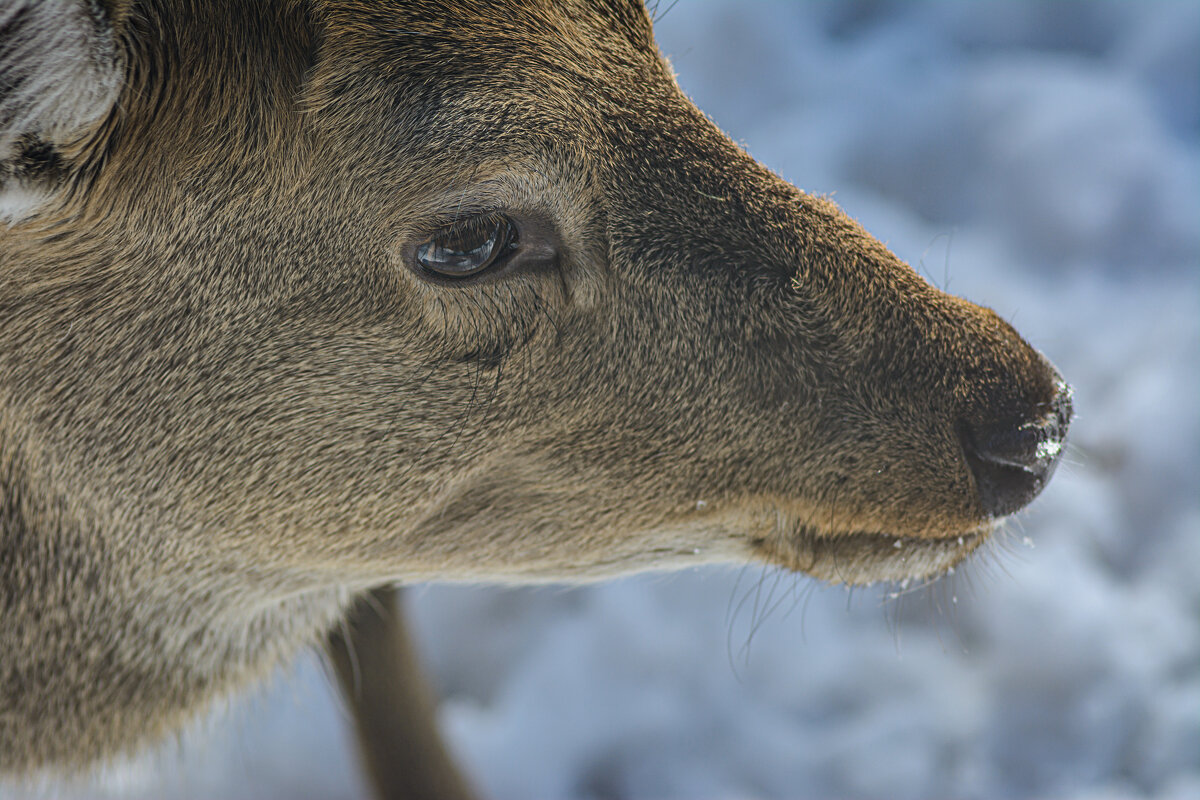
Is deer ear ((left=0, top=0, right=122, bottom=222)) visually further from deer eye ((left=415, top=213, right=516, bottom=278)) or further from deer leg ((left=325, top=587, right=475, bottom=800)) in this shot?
deer leg ((left=325, top=587, right=475, bottom=800))

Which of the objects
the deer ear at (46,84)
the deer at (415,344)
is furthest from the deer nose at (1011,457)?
the deer ear at (46,84)

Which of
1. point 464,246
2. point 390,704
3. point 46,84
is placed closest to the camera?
point 46,84

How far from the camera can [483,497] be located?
1756 millimetres

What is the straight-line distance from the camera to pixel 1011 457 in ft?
5.50

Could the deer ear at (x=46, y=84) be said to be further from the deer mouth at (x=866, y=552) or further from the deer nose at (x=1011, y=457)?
the deer nose at (x=1011, y=457)

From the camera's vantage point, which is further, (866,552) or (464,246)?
(866,552)

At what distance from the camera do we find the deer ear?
1323 mm

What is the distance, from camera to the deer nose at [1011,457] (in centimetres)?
168

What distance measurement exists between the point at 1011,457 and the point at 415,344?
1.04 m

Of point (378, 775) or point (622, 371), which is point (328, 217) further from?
point (378, 775)

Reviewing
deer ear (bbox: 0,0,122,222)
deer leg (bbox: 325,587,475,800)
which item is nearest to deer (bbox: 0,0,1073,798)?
deer ear (bbox: 0,0,122,222)

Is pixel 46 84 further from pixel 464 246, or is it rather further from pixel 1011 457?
pixel 1011 457

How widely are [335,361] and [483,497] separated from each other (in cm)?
37

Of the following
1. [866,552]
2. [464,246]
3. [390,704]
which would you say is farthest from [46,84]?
[390,704]
